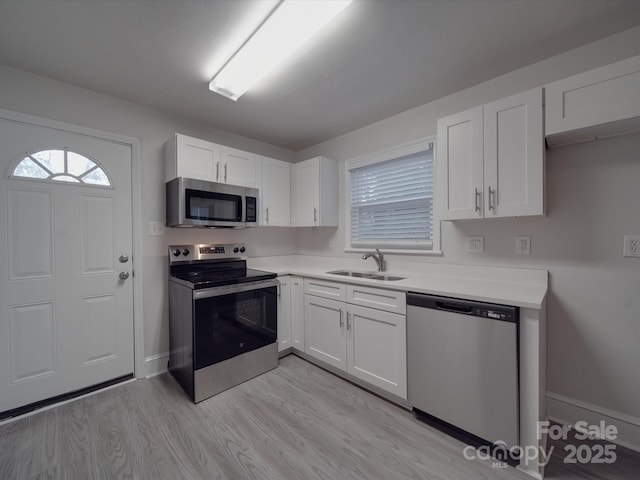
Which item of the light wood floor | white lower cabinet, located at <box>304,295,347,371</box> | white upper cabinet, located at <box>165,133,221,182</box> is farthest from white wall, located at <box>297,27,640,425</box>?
white upper cabinet, located at <box>165,133,221,182</box>

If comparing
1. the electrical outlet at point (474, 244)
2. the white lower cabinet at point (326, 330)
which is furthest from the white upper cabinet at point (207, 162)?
the electrical outlet at point (474, 244)

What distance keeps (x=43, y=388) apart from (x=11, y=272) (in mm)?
884

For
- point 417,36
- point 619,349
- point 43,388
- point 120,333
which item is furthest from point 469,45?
point 43,388

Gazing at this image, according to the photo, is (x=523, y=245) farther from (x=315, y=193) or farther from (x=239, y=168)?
(x=239, y=168)

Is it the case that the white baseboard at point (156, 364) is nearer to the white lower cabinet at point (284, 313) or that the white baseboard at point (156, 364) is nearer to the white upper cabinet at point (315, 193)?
the white lower cabinet at point (284, 313)

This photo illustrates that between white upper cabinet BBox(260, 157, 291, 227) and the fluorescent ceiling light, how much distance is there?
40.0 inches

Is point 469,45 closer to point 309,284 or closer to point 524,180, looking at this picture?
point 524,180

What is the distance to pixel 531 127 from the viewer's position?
1.60 meters

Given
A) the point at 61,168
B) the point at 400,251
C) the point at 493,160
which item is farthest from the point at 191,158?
the point at 493,160

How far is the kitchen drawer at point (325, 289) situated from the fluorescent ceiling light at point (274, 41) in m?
1.72

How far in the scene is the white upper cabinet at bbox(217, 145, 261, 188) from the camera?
102 inches

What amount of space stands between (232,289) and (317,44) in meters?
1.86

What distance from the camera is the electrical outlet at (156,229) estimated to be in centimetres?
245

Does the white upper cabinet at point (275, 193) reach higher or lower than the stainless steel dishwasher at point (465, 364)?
higher
